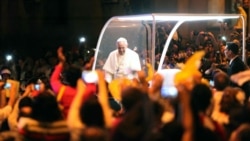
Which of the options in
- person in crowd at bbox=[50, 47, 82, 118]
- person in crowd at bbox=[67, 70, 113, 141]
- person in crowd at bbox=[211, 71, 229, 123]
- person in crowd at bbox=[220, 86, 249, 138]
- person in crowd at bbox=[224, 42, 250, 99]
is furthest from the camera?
person in crowd at bbox=[224, 42, 250, 99]

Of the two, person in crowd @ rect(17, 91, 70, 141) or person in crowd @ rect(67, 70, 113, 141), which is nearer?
person in crowd @ rect(67, 70, 113, 141)

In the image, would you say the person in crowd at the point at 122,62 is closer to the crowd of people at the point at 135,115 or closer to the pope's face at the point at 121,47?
the pope's face at the point at 121,47

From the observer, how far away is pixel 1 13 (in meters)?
23.9

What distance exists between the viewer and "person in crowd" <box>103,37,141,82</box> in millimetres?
11328

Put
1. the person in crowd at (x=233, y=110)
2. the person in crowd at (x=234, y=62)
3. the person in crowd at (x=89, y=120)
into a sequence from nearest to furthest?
the person in crowd at (x=89, y=120), the person in crowd at (x=233, y=110), the person in crowd at (x=234, y=62)

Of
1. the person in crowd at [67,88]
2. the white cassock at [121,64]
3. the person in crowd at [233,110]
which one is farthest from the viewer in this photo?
the white cassock at [121,64]

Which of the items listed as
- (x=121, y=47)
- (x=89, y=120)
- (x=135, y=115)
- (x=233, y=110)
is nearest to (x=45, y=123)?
(x=89, y=120)

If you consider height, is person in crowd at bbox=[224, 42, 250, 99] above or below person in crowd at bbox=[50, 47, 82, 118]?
below

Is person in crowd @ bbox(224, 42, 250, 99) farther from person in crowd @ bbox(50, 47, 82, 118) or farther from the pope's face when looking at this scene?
person in crowd @ bbox(50, 47, 82, 118)

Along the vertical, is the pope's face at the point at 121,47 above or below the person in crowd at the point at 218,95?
below

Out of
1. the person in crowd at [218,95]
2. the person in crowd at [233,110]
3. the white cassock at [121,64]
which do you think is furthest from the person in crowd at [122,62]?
the person in crowd at [233,110]

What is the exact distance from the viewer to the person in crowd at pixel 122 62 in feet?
37.2

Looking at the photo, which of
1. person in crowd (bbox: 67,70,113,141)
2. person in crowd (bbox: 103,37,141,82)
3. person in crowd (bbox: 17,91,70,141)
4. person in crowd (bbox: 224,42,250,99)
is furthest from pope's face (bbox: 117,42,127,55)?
person in crowd (bbox: 17,91,70,141)

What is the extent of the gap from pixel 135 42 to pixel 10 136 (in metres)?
6.22
